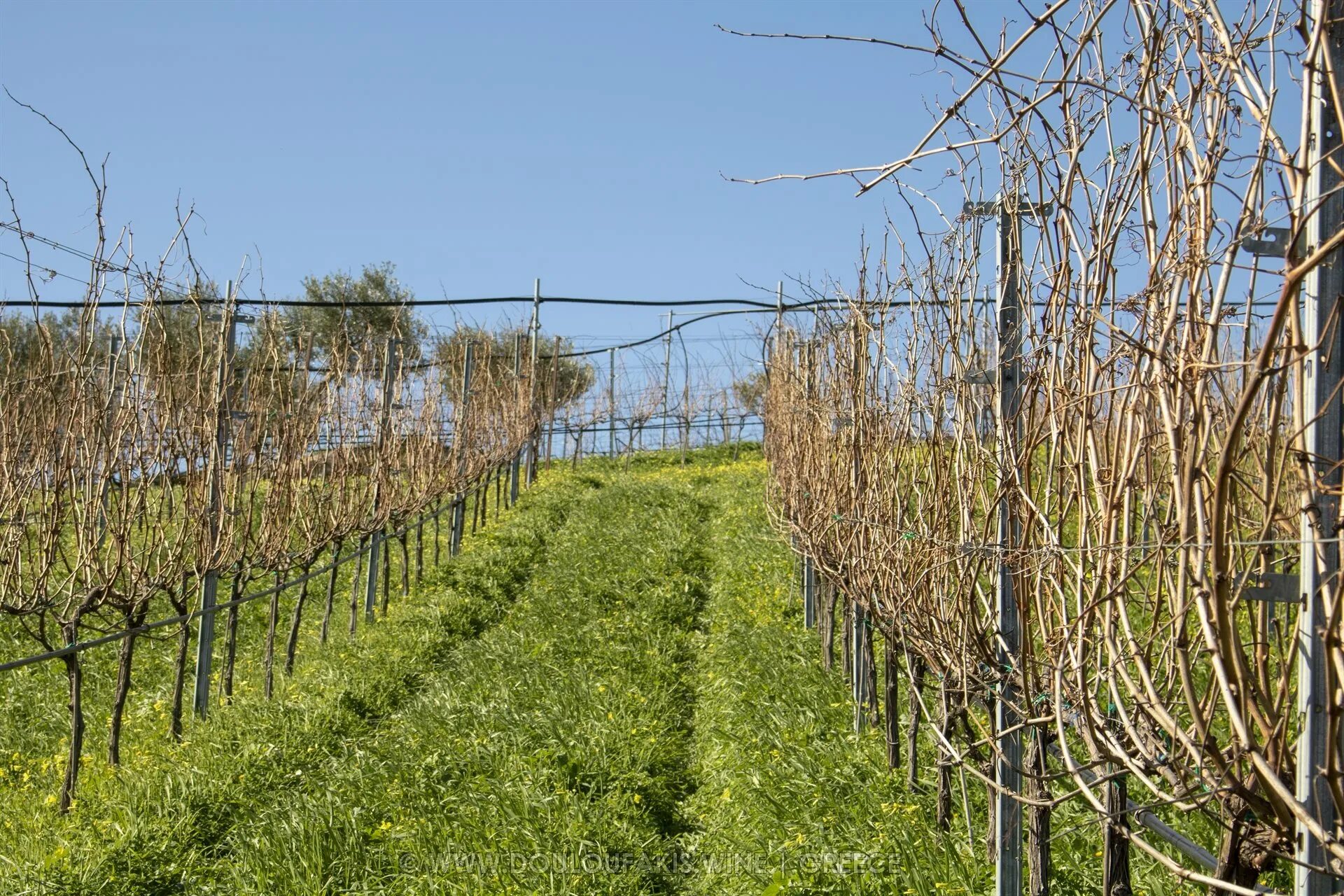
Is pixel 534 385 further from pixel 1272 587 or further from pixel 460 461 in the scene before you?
pixel 1272 587

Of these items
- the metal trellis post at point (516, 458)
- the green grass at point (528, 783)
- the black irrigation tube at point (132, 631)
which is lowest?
the green grass at point (528, 783)

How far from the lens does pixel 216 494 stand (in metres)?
7.33

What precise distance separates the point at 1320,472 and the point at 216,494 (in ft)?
22.3

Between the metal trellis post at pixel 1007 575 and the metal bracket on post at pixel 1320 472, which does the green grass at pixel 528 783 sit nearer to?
the metal trellis post at pixel 1007 575

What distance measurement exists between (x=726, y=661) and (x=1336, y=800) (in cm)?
634

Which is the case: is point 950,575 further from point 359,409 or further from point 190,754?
point 359,409

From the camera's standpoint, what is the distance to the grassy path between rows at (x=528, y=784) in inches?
189

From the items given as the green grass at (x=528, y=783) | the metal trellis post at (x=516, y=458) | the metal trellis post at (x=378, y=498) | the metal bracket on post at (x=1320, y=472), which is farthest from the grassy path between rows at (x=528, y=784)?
the metal trellis post at (x=516, y=458)

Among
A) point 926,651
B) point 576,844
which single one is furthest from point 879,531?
point 576,844

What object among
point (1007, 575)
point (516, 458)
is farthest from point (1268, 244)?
point (516, 458)

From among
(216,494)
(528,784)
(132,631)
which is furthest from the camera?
(216,494)

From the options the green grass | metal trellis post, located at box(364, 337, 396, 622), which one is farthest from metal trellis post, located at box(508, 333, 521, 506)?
the green grass

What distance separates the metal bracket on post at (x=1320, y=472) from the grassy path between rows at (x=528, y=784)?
2.49m

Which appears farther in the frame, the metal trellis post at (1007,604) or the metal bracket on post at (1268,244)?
the metal trellis post at (1007,604)
